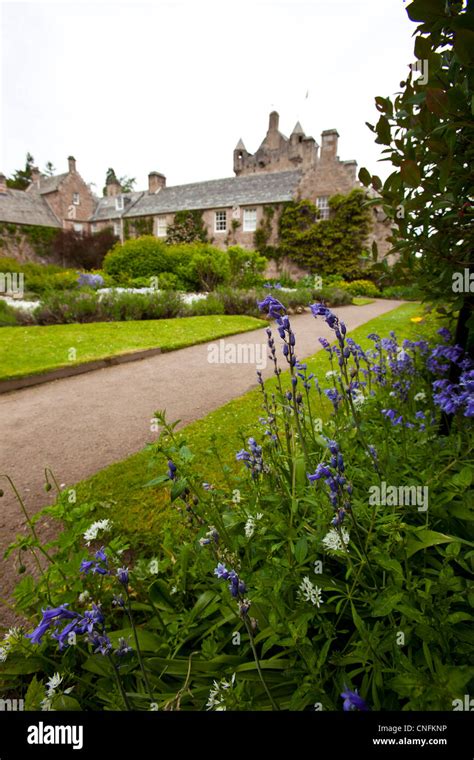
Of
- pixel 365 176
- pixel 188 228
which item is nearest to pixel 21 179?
pixel 188 228

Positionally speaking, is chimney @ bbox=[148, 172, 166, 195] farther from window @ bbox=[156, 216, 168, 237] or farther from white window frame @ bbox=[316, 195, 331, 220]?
white window frame @ bbox=[316, 195, 331, 220]

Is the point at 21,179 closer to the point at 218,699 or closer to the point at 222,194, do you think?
the point at 222,194

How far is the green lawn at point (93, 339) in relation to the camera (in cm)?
657

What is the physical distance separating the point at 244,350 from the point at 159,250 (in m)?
13.5

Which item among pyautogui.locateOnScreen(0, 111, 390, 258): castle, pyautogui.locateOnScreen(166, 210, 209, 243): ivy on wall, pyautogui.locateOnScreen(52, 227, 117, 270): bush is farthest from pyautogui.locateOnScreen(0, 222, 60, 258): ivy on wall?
pyautogui.locateOnScreen(166, 210, 209, 243): ivy on wall

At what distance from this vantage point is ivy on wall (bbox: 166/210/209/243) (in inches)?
1335

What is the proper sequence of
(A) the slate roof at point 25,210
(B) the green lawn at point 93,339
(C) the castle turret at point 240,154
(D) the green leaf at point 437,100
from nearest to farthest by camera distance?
(D) the green leaf at point 437,100, (B) the green lawn at point 93,339, (A) the slate roof at point 25,210, (C) the castle turret at point 240,154

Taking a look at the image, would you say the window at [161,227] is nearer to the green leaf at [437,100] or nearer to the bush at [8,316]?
the bush at [8,316]

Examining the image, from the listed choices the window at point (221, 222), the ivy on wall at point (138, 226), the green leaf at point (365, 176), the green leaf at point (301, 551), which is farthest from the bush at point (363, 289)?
the green leaf at point (301, 551)

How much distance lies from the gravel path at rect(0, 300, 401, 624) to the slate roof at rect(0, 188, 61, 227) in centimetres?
3649
